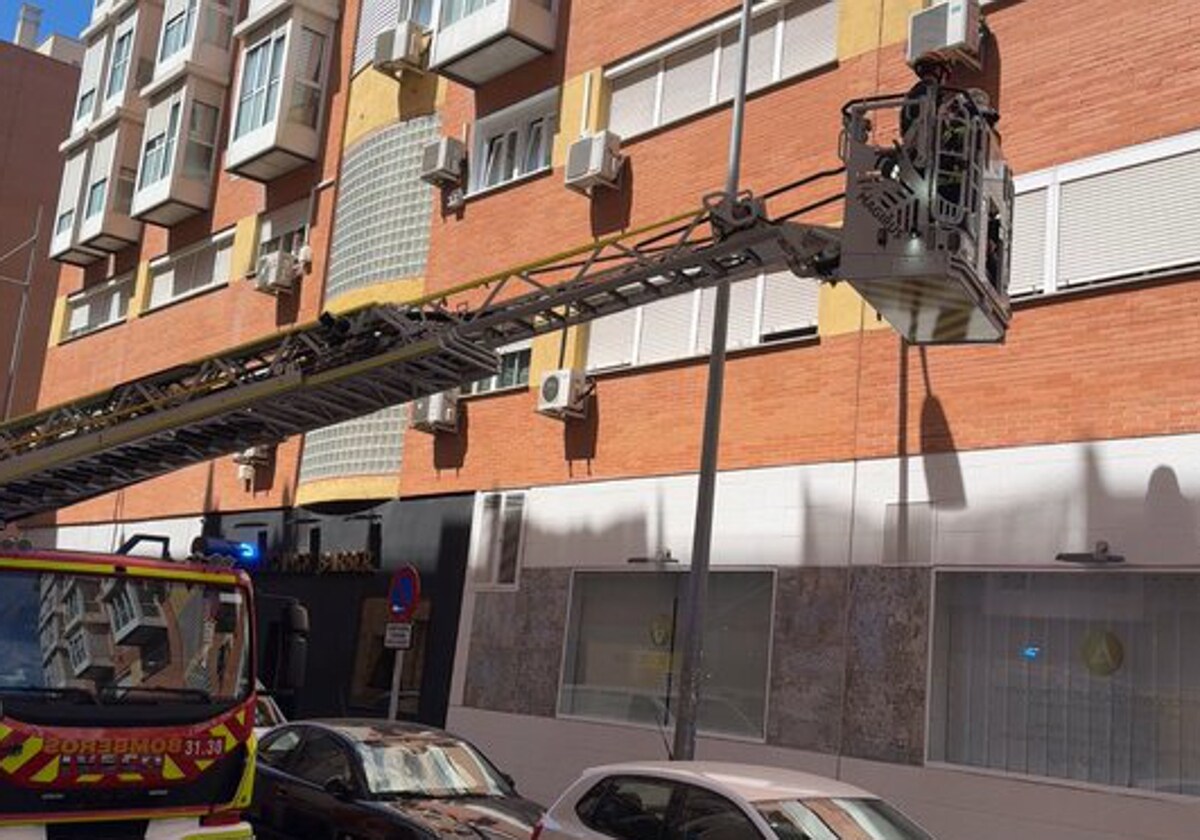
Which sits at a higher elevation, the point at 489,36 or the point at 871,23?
the point at 489,36

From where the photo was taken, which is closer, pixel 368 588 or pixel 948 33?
pixel 948 33

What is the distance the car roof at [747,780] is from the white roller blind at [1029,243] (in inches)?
255

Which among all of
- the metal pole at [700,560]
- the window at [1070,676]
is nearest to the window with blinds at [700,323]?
the metal pole at [700,560]

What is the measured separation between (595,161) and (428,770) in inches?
362

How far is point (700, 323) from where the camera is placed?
1503 centimetres

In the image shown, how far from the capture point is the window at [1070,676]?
10.3 m

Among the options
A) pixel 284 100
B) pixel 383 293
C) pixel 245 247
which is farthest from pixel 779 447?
pixel 245 247

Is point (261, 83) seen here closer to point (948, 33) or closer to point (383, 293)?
point (383, 293)

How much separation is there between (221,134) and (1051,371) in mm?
21092

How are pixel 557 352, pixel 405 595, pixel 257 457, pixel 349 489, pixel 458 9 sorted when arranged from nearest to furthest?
1. pixel 405 595
2. pixel 557 352
3. pixel 458 9
4. pixel 349 489
5. pixel 257 457

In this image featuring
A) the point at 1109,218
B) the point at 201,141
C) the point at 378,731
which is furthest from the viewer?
the point at 201,141

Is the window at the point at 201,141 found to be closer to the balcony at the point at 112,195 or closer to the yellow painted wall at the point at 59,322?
the balcony at the point at 112,195

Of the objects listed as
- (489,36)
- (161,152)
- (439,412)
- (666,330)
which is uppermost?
(161,152)

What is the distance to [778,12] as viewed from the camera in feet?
49.8
